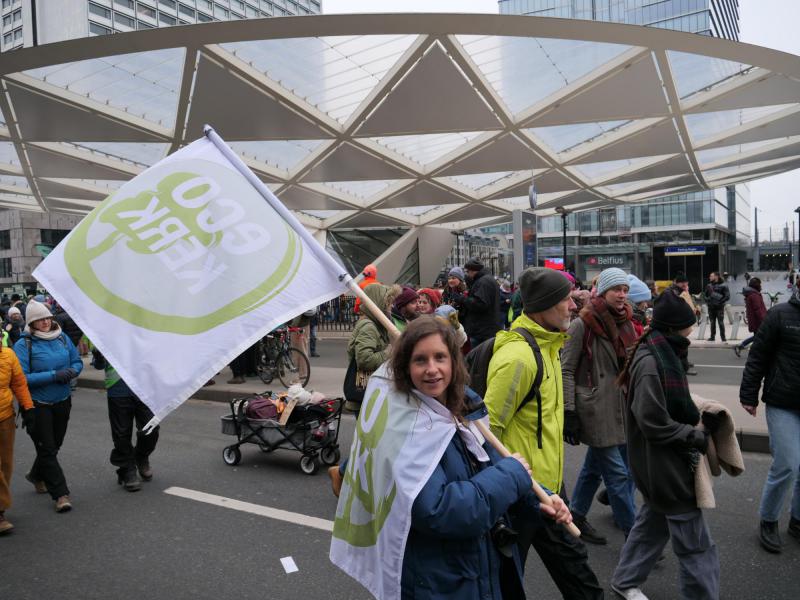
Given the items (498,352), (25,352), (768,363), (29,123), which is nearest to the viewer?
(498,352)

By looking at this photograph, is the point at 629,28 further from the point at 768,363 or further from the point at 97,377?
the point at 97,377

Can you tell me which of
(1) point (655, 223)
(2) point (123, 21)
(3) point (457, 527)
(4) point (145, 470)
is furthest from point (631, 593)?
(2) point (123, 21)

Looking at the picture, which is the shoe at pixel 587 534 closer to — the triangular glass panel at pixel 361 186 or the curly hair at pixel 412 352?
the curly hair at pixel 412 352

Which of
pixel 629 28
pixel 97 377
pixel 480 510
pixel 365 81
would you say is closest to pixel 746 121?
pixel 629 28

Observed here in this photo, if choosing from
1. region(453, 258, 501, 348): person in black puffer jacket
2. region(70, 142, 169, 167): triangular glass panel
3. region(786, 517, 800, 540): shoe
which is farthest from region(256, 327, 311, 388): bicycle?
region(70, 142, 169, 167): triangular glass panel

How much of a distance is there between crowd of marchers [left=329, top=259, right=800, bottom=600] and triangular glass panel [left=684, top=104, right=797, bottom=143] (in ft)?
48.9

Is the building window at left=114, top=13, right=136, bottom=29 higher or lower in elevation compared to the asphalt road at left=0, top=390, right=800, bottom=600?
higher

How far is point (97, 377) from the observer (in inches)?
455

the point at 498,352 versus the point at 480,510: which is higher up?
the point at 498,352

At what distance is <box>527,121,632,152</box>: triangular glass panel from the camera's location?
18.0 meters

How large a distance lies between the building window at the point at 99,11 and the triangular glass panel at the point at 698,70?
76.8 metres

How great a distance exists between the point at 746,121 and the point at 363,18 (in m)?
12.7

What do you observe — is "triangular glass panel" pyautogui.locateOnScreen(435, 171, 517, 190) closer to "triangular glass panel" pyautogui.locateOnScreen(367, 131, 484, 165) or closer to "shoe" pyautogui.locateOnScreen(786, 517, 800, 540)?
"triangular glass panel" pyautogui.locateOnScreen(367, 131, 484, 165)

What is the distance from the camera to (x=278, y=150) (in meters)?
20.3
